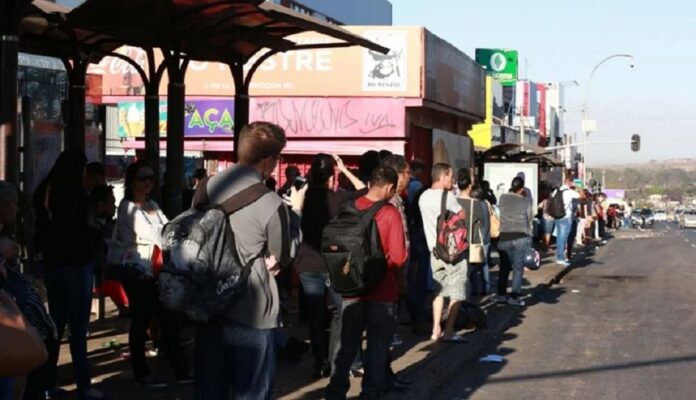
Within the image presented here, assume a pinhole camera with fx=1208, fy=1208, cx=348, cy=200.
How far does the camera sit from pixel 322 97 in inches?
973

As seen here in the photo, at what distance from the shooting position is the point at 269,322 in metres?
5.79

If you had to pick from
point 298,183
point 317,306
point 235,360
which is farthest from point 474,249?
point 235,360

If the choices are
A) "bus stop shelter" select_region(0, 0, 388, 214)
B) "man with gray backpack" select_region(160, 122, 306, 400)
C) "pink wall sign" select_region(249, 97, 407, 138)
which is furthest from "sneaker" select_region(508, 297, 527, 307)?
"man with gray backpack" select_region(160, 122, 306, 400)

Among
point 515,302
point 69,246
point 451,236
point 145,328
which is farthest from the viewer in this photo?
point 515,302

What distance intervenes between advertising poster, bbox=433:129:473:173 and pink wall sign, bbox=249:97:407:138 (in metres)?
2.57

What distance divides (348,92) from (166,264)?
18.9 m

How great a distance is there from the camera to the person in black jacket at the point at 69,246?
7.84 m

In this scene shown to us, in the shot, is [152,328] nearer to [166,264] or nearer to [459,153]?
[166,264]

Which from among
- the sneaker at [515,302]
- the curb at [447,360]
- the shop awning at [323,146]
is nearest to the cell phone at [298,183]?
the curb at [447,360]

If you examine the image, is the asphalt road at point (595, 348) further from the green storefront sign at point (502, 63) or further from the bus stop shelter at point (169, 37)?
the green storefront sign at point (502, 63)

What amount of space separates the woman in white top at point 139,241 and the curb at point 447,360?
188 centimetres

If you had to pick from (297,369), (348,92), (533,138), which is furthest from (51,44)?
(533,138)

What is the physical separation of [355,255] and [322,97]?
664 inches

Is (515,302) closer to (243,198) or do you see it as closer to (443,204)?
(443,204)
